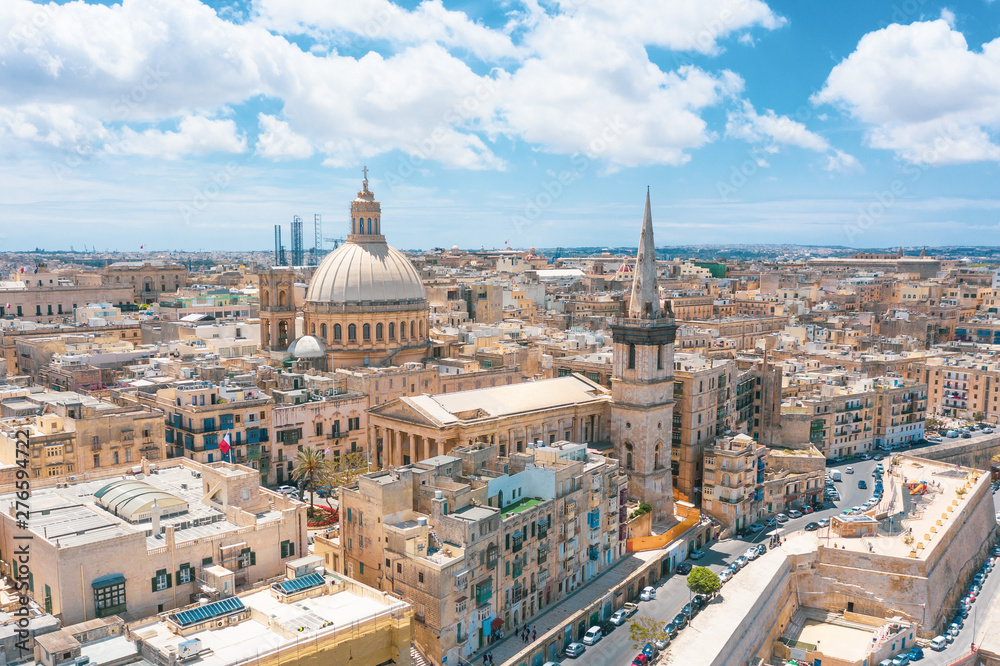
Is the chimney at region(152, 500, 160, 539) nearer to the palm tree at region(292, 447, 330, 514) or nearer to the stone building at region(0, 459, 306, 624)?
the stone building at region(0, 459, 306, 624)

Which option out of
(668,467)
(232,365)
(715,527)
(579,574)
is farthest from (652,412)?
(232,365)

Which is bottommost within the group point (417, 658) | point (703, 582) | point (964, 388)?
point (703, 582)

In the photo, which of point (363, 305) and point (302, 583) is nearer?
point (302, 583)

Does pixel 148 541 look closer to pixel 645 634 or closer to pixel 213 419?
pixel 213 419

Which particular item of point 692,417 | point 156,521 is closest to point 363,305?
point 692,417

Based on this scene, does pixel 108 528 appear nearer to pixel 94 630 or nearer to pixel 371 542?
pixel 94 630

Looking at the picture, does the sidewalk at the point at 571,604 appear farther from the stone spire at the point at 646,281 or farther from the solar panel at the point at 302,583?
the stone spire at the point at 646,281
